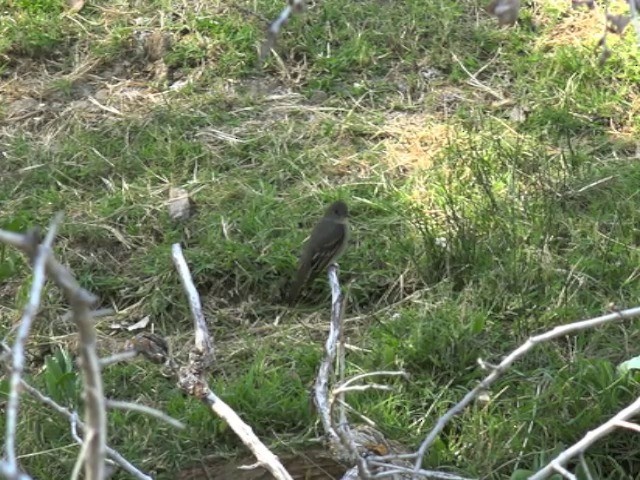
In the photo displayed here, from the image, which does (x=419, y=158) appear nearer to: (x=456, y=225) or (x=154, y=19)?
(x=456, y=225)

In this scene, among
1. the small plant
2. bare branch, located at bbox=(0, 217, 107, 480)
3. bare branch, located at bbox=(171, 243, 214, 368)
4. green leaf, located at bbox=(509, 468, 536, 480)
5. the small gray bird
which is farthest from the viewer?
the small gray bird

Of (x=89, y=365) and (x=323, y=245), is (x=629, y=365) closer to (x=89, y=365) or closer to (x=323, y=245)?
(x=323, y=245)

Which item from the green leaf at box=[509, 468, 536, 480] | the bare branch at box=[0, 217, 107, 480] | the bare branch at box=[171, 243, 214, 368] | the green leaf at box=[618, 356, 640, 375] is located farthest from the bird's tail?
the bare branch at box=[0, 217, 107, 480]

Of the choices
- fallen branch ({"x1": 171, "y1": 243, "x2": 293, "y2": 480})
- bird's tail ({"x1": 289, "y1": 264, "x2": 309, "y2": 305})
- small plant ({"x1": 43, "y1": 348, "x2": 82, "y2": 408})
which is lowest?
bird's tail ({"x1": 289, "y1": 264, "x2": 309, "y2": 305})

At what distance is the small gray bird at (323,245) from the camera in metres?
4.32

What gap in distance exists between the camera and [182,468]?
3.56 m

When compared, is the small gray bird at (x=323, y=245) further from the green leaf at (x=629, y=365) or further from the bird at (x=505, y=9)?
the bird at (x=505, y=9)

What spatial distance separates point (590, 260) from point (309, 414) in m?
1.43

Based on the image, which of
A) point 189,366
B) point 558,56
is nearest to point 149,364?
point 189,366

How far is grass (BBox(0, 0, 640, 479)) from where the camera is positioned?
370cm

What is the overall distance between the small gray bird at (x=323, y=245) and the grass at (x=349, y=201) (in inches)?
5.9

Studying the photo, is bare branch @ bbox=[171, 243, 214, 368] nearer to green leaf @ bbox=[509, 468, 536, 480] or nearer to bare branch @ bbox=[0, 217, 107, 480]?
green leaf @ bbox=[509, 468, 536, 480]

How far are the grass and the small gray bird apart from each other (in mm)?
149

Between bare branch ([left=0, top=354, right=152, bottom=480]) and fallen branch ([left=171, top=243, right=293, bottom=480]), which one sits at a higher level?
bare branch ([left=0, top=354, right=152, bottom=480])
